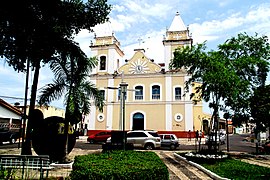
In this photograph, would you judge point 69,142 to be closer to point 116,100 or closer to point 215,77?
point 215,77

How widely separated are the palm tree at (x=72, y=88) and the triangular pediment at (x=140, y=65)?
21364 millimetres

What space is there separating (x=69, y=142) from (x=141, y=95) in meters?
20.9

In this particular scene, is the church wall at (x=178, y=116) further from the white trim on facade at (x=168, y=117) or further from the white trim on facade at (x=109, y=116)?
the white trim on facade at (x=109, y=116)

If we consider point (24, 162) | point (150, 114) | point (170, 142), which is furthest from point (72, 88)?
point (150, 114)

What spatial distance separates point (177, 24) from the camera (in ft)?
110

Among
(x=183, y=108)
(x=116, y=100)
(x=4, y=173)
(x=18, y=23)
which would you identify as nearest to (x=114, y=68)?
(x=116, y=100)

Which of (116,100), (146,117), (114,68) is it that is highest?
(114,68)

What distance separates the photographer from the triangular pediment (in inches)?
1288

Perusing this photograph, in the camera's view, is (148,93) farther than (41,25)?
Yes

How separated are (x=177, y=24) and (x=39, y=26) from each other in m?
26.1

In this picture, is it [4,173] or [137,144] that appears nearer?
[4,173]

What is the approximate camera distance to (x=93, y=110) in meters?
32.5

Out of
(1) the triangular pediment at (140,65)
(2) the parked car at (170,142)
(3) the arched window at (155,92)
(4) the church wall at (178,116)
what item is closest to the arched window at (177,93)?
(4) the church wall at (178,116)

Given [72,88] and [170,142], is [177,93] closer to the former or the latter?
[170,142]
